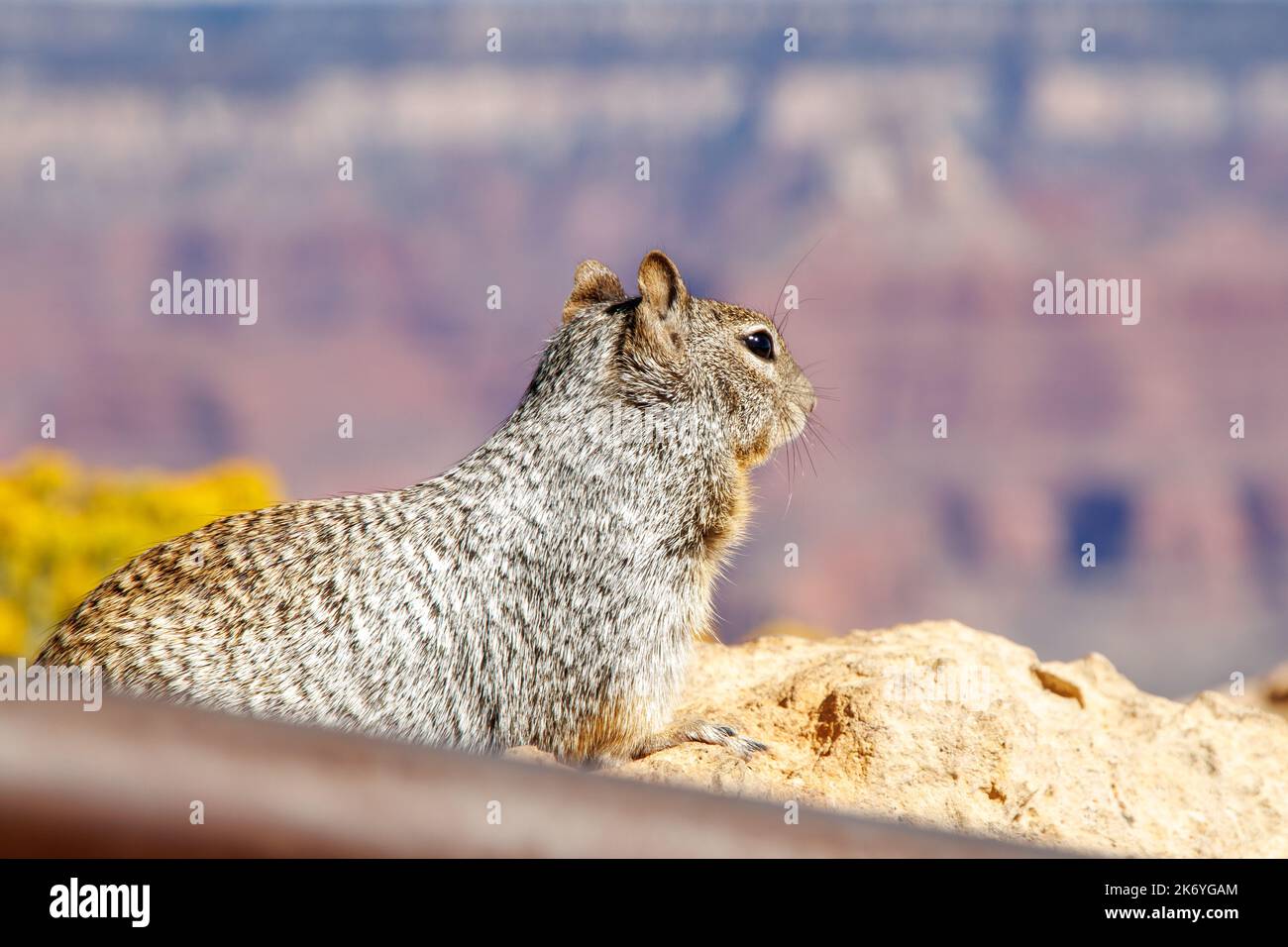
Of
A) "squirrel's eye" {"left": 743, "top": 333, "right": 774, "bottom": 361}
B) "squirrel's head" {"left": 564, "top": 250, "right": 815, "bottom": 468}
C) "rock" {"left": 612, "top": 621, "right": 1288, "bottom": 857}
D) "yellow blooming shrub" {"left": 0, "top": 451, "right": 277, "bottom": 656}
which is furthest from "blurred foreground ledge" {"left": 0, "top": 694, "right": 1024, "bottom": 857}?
"yellow blooming shrub" {"left": 0, "top": 451, "right": 277, "bottom": 656}

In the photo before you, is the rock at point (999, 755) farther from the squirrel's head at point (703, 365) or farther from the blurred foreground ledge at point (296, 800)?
the blurred foreground ledge at point (296, 800)

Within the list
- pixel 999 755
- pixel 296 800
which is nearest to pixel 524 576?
pixel 999 755

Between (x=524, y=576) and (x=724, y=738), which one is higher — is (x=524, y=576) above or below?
above

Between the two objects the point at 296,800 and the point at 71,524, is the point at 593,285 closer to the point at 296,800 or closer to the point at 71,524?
the point at 296,800

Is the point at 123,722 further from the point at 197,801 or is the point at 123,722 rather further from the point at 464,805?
the point at 464,805

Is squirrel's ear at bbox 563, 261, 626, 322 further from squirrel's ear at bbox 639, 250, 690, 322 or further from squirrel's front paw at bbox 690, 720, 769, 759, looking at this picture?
squirrel's front paw at bbox 690, 720, 769, 759

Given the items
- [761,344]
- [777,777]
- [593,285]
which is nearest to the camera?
[777,777]
